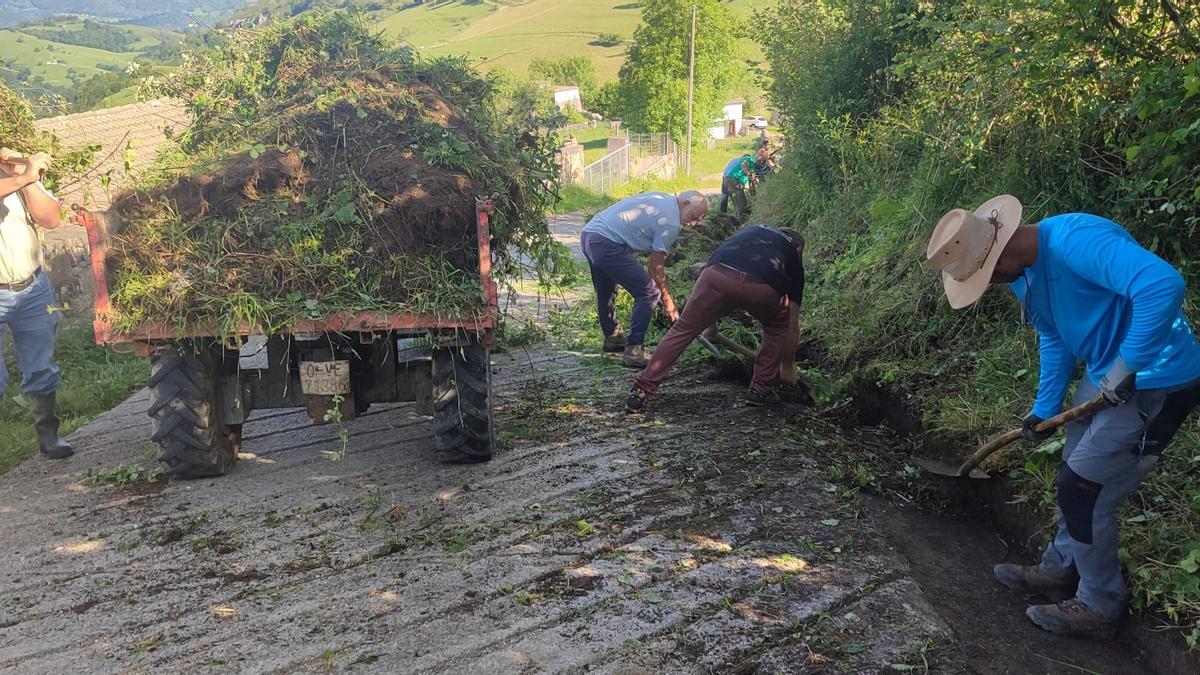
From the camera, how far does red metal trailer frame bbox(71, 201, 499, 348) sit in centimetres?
435

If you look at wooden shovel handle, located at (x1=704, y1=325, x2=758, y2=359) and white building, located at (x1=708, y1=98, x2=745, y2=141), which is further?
white building, located at (x1=708, y1=98, x2=745, y2=141)

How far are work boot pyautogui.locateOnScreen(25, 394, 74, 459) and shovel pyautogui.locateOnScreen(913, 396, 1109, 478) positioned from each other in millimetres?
5561

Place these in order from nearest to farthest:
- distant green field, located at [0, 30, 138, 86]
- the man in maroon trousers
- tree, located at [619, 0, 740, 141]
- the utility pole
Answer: the man in maroon trousers, the utility pole, tree, located at [619, 0, 740, 141], distant green field, located at [0, 30, 138, 86]

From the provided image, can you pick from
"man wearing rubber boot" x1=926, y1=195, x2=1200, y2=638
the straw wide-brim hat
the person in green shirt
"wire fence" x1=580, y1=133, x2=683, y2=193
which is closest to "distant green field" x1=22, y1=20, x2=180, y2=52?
"wire fence" x1=580, y1=133, x2=683, y2=193

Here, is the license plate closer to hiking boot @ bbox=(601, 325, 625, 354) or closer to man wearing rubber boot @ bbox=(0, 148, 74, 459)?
man wearing rubber boot @ bbox=(0, 148, 74, 459)

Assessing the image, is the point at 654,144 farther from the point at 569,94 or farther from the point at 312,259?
the point at 312,259

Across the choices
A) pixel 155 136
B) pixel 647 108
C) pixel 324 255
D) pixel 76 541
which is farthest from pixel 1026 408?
pixel 647 108

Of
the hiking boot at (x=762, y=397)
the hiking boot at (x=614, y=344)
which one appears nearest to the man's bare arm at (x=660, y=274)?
the hiking boot at (x=614, y=344)

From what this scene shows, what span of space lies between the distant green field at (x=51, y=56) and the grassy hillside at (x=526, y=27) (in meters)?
28.4

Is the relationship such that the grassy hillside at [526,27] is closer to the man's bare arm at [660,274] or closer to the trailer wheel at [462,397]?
the man's bare arm at [660,274]

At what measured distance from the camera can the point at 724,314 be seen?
596 cm

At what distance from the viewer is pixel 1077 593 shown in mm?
3510

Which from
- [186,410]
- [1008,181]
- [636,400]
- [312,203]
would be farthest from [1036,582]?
[186,410]

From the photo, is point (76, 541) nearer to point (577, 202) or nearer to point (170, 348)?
point (170, 348)
